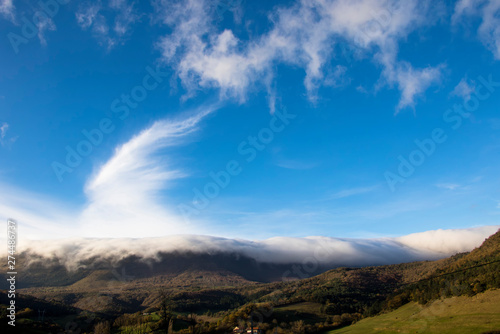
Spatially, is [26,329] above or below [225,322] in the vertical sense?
above

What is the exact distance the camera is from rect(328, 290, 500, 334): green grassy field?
8194cm

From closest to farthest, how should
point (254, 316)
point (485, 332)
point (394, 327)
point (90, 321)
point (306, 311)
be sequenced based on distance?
point (485, 332), point (394, 327), point (254, 316), point (90, 321), point (306, 311)

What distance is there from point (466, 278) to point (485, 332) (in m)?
74.2

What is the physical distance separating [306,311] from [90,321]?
139m

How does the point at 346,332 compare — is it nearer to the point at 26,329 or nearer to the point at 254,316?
the point at 254,316

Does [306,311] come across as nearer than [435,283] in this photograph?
No

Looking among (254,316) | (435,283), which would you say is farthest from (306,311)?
(435,283)

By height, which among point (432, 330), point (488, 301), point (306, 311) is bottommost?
point (306, 311)

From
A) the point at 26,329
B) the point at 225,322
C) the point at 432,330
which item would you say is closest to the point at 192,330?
the point at 225,322

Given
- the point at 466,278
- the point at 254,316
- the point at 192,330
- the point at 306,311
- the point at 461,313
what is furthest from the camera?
the point at 306,311

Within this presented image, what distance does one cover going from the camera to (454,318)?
95250 millimetres

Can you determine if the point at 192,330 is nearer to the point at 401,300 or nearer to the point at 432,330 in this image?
the point at 432,330

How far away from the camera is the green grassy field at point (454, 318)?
269 feet

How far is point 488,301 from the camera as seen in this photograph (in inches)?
3858
